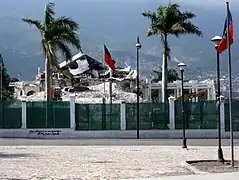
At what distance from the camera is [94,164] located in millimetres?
20969

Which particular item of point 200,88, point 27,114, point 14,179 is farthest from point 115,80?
point 14,179

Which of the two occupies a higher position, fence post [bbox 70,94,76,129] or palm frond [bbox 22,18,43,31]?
palm frond [bbox 22,18,43,31]

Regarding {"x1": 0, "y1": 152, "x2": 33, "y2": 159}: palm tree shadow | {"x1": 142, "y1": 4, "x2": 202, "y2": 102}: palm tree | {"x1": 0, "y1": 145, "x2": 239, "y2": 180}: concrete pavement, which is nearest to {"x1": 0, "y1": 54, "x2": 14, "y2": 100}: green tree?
{"x1": 142, "y1": 4, "x2": 202, "y2": 102}: palm tree

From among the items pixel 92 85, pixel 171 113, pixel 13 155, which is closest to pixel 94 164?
pixel 13 155

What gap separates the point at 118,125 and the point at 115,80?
1301 inches

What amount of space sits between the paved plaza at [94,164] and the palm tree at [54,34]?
2254cm

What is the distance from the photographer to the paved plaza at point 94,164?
57.1 feet

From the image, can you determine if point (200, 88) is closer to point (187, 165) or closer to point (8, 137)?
point (8, 137)

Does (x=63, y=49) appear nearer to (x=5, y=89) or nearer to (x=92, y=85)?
(x=92, y=85)

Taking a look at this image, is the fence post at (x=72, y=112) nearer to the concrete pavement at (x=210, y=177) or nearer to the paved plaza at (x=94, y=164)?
the paved plaza at (x=94, y=164)

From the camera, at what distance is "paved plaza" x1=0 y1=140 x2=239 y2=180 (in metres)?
17.4

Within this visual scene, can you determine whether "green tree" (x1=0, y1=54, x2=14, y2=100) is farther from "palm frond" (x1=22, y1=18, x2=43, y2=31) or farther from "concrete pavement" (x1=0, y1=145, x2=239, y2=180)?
"concrete pavement" (x1=0, y1=145, x2=239, y2=180)

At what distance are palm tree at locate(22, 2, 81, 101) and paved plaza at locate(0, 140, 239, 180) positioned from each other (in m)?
22.5

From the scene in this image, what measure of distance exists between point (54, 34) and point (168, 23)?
10097 mm
